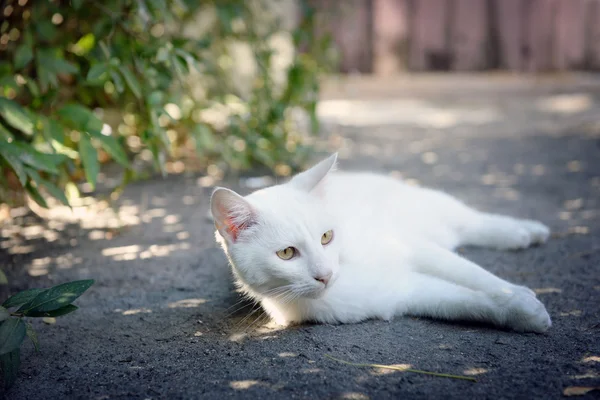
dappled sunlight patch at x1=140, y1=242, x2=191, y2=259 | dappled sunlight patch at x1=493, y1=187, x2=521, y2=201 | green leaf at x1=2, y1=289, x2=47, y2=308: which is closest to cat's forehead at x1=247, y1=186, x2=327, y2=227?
green leaf at x1=2, y1=289, x2=47, y2=308

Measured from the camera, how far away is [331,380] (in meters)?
1.84

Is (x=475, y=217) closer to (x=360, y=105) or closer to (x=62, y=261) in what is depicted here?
(x=62, y=261)

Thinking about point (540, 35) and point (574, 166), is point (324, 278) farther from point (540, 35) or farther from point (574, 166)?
point (540, 35)

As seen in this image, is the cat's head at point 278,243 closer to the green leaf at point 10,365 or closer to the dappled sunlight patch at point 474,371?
the dappled sunlight patch at point 474,371

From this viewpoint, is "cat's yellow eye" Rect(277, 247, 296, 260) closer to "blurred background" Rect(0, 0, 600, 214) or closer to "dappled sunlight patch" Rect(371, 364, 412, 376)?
"dappled sunlight patch" Rect(371, 364, 412, 376)

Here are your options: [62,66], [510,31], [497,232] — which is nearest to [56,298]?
[62,66]

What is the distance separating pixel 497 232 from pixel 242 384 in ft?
5.72

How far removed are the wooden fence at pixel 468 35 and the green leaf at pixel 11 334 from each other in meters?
5.90

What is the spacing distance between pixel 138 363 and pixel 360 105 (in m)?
5.78

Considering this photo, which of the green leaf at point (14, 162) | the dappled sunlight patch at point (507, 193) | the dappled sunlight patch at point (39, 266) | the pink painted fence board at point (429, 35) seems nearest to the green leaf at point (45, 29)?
the green leaf at point (14, 162)

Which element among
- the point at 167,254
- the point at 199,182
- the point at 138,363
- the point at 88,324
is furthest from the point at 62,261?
the point at 199,182

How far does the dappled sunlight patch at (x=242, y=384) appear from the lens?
1832 millimetres

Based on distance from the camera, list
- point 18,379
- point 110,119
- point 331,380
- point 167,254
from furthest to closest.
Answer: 1. point 110,119
2. point 167,254
3. point 18,379
4. point 331,380

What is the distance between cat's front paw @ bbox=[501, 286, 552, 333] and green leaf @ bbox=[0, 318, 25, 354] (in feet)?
5.59
